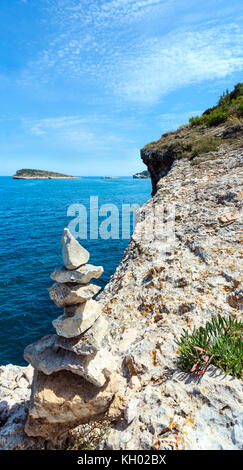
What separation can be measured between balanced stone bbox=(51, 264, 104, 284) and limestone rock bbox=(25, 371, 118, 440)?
2.19m

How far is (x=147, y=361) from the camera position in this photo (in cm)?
589

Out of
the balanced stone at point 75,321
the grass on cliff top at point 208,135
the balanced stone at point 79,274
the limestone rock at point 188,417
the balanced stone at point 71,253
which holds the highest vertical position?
the grass on cliff top at point 208,135

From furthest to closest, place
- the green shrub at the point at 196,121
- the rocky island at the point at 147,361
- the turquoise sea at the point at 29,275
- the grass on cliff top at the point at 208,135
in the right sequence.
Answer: the green shrub at the point at 196,121, the grass on cliff top at the point at 208,135, the turquoise sea at the point at 29,275, the rocky island at the point at 147,361

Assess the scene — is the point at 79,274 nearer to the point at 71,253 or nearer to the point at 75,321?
the point at 71,253

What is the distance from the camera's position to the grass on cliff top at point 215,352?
482cm

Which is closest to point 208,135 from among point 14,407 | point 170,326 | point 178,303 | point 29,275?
point 178,303

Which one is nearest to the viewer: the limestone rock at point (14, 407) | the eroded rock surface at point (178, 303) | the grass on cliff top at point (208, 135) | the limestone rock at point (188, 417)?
the limestone rock at point (188, 417)

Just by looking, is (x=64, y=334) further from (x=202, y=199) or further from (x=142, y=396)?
(x=202, y=199)

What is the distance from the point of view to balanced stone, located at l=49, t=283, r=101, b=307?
15.8ft

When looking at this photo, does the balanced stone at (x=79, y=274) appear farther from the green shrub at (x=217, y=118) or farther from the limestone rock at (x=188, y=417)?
the green shrub at (x=217, y=118)

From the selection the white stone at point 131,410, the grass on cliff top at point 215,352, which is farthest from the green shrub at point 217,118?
the white stone at point 131,410

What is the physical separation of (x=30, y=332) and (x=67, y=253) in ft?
38.4

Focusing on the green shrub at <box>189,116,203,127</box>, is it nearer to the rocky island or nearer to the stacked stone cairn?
the rocky island

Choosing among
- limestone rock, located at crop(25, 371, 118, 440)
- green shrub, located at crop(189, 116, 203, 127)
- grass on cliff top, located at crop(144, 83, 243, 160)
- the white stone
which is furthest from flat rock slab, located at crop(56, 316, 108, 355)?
green shrub, located at crop(189, 116, 203, 127)
